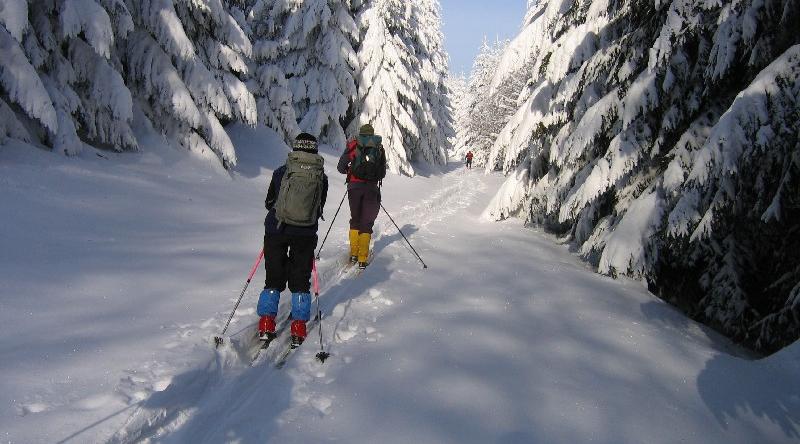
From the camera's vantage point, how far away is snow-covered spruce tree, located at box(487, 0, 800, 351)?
4.88 m

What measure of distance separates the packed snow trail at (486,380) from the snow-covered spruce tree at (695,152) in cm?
85

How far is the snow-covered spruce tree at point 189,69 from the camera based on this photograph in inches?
444

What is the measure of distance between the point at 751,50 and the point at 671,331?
3.64m

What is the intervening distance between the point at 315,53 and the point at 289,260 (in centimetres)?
1762

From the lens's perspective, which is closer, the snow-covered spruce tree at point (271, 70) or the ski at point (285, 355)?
the ski at point (285, 355)

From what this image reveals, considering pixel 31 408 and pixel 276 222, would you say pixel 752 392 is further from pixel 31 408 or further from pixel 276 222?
pixel 31 408

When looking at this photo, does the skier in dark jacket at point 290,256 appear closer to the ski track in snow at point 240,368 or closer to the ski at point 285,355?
the ski at point 285,355

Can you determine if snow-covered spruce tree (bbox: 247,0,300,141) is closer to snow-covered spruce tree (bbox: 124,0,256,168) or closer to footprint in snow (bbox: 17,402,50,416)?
Answer: snow-covered spruce tree (bbox: 124,0,256,168)

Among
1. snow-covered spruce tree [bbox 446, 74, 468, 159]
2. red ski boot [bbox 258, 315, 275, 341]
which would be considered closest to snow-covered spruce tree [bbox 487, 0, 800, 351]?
red ski boot [bbox 258, 315, 275, 341]

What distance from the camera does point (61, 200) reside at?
7504mm

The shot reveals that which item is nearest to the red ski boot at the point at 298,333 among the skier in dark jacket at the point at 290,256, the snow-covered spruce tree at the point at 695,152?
the skier in dark jacket at the point at 290,256

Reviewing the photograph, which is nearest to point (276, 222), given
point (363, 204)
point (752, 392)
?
point (363, 204)

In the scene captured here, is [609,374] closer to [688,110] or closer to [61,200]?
[688,110]

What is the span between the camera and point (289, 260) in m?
4.94
